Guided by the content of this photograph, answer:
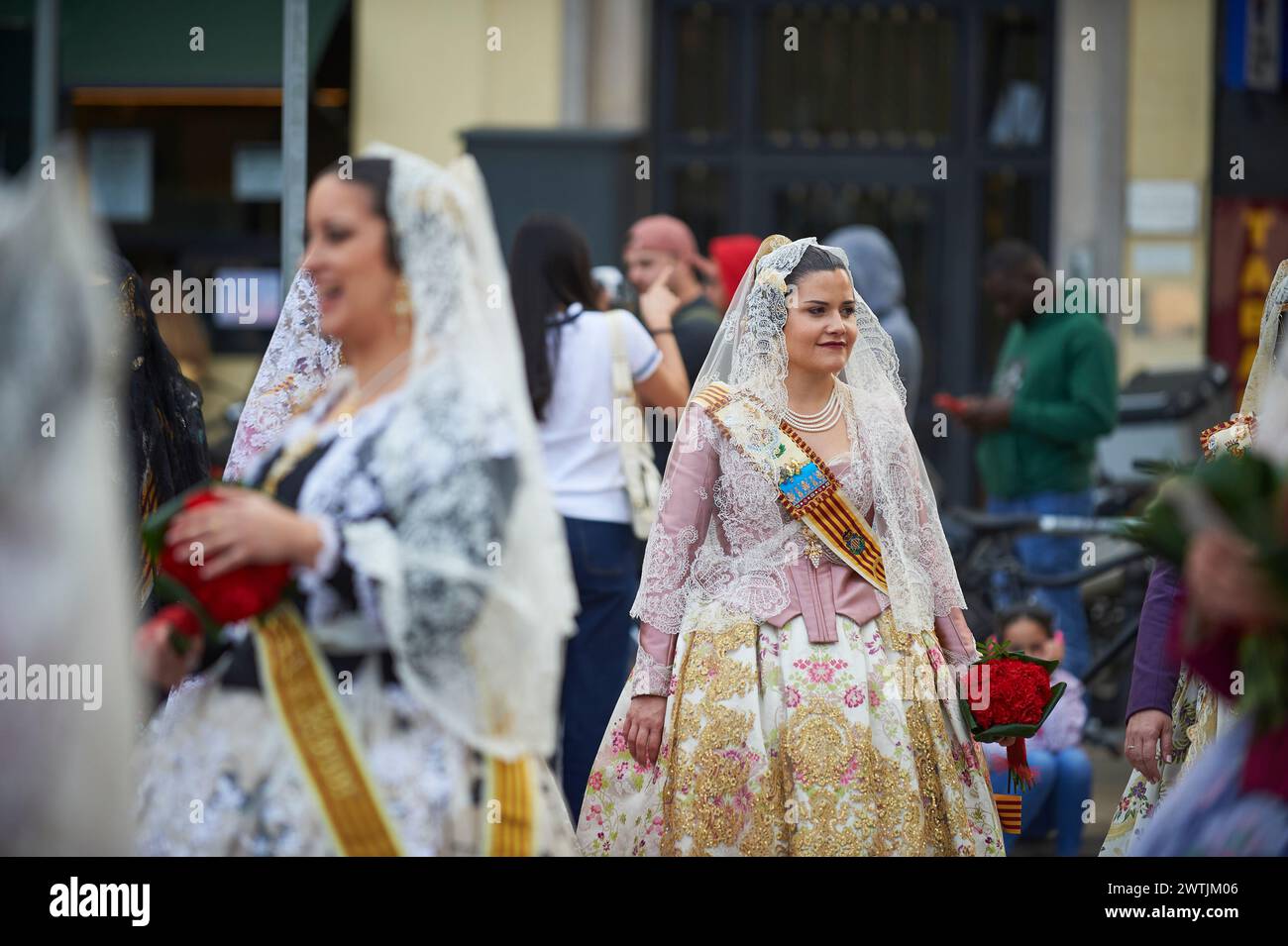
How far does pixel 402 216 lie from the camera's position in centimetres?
326

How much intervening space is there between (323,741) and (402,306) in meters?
0.77

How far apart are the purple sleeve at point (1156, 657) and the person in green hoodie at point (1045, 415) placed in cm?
287

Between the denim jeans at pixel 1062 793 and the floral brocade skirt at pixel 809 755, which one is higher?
the floral brocade skirt at pixel 809 755

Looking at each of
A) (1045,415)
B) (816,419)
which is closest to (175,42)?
(1045,415)

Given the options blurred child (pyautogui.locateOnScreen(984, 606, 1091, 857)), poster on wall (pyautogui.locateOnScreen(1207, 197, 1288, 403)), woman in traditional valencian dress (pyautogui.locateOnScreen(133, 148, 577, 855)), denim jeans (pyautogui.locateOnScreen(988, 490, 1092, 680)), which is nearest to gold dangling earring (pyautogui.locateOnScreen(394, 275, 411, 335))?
woman in traditional valencian dress (pyautogui.locateOnScreen(133, 148, 577, 855))

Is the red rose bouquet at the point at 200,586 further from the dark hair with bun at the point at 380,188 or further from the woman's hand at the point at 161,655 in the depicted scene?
the dark hair with bun at the point at 380,188

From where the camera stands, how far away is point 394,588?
311 centimetres

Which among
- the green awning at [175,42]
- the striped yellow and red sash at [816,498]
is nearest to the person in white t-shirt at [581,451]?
the striped yellow and red sash at [816,498]

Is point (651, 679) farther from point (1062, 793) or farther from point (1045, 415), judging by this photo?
point (1045, 415)

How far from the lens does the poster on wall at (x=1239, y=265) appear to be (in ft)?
37.0

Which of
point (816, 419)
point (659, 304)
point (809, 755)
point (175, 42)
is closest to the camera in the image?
point (809, 755)
